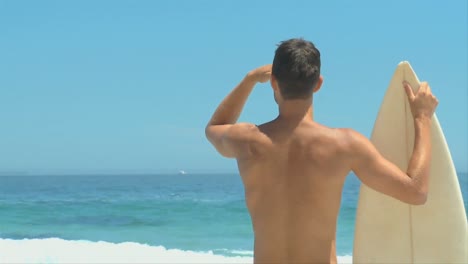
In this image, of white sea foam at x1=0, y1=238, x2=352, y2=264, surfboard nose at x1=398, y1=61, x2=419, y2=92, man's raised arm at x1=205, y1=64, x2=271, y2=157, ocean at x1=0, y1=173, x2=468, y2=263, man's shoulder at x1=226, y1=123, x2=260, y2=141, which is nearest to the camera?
man's shoulder at x1=226, y1=123, x2=260, y2=141

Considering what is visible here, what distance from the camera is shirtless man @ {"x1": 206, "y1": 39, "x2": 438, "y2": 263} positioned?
2.18 meters

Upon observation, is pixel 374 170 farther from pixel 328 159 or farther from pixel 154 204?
pixel 154 204

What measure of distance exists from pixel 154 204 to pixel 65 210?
3.10 m

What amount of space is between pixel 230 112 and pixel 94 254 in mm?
8738

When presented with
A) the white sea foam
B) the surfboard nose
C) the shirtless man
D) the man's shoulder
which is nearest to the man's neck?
the shirtless man

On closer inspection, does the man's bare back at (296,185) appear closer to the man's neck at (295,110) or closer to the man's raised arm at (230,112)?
the man's neck at (295,110)

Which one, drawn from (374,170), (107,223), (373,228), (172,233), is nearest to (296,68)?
(374,170)

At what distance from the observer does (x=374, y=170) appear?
2.22 meters

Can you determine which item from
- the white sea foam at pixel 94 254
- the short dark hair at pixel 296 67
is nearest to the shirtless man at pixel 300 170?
the short dark hair at pixel 296 67

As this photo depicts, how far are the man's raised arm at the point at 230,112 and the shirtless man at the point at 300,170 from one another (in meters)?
0.08

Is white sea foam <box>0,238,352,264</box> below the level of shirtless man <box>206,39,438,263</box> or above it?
below

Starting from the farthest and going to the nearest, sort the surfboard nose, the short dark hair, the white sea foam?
the white sea foam → the surfboard nose → the short dark hair

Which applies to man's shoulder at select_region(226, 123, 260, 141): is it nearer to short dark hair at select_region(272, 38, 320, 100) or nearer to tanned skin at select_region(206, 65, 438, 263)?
tanned skin at select_region(206, 65, 438, 263)

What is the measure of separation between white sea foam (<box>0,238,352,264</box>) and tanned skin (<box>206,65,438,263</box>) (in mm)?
8217
